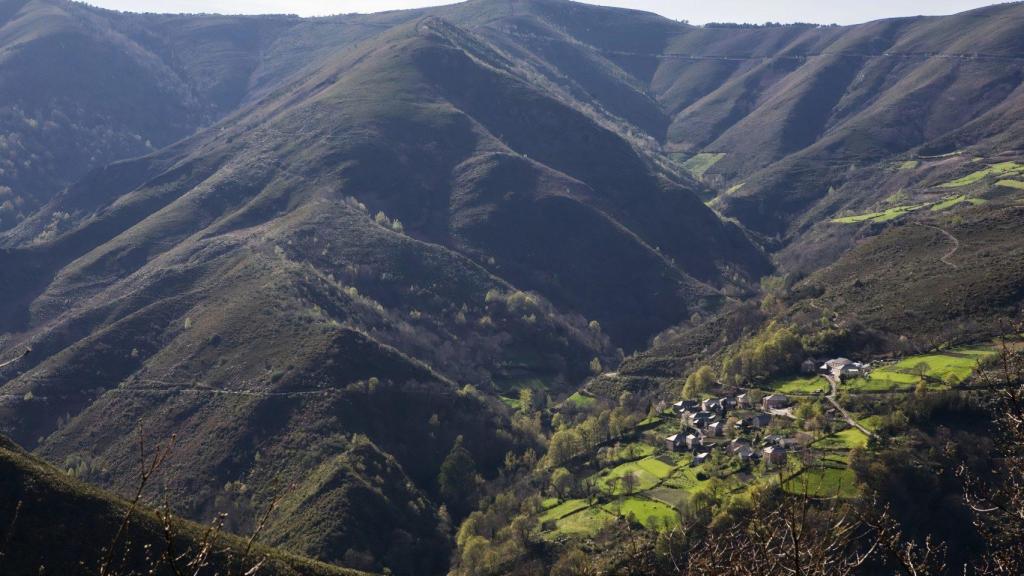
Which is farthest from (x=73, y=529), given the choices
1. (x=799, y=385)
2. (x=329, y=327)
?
(x=799, y=385)

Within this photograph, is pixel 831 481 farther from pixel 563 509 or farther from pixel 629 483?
pixel 563 509

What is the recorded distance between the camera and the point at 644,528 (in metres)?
74.6

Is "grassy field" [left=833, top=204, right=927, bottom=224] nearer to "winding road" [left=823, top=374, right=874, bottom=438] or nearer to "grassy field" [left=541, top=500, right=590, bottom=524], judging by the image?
"winding road" [left=823, top=374, right=874, bottom=438]

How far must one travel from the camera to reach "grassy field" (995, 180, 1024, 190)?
6600 inches

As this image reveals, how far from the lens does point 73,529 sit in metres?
58.2

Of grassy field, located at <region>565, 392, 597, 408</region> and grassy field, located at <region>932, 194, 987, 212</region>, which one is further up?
grassy field, located at <region>932, 194, 987, 212</region>

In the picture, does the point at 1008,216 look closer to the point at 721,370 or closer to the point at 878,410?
the point at 721,370

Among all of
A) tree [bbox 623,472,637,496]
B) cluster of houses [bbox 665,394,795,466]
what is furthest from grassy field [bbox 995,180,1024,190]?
tree [bbox 623,472,637,496]

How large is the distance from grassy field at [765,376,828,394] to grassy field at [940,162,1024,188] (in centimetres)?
11206

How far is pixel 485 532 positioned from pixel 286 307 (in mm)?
56428

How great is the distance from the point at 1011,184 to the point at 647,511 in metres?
135

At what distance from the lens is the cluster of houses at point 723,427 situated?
83.7 meters

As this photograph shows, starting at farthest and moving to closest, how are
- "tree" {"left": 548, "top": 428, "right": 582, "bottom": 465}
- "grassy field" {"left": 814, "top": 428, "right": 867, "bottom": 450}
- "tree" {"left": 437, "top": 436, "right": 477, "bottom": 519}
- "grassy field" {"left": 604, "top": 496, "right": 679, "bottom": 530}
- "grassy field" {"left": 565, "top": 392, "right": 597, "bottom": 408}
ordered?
"grassy field" {"left": 565, "top": 392, "right": 597, "bottom": 408}
"tree" {"left": 548, "top": 428, "right": 582, "bottom": 465}
"tree" {"left": 437, "top": 436, "right": 477, "bottom": 519}
"grassy field" {"left": 814, "top": 428, "right": 867, "bottom": 450}
"grassy field" {"left": 604, "top": 496, "right": 679, "bottom": 530}

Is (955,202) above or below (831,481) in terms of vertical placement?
above
